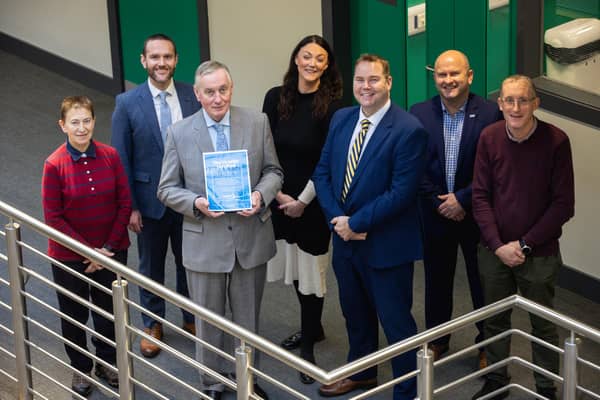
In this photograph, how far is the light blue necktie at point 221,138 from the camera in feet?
18.3

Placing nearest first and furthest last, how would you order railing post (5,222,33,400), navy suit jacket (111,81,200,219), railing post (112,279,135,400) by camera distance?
railing post (112,279,135,400) → railing post (5,222,33,400) → navy suit jacket (111,81,200,219)

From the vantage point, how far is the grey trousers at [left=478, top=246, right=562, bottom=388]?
5.59m

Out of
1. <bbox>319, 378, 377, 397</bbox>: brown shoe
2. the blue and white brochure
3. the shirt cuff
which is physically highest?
the blue and white brochure

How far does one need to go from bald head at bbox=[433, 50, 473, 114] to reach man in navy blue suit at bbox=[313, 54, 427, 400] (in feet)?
1.11

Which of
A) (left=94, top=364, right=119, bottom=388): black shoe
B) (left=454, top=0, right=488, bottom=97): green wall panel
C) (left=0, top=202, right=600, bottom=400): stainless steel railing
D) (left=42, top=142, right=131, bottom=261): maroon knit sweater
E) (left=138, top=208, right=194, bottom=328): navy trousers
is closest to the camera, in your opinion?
(left=0, top=202, right=600, bottom=400): stainless steel railing

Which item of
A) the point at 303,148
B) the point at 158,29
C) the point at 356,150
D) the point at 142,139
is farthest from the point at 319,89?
the point at 158,29

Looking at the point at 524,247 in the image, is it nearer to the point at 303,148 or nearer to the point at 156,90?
the point at 303,148

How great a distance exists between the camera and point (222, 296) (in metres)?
5.73

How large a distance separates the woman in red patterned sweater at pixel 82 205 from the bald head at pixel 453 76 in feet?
5.20

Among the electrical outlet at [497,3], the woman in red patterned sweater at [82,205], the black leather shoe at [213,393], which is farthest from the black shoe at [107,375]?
the electrical outlet at [497,3]

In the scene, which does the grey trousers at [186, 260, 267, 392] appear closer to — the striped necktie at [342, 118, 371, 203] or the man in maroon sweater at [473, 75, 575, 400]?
the striped necktie at [342, 118, 371, 203]

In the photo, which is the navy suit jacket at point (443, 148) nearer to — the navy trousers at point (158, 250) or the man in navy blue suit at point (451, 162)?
the man in navy blue suit at point (451, 162)

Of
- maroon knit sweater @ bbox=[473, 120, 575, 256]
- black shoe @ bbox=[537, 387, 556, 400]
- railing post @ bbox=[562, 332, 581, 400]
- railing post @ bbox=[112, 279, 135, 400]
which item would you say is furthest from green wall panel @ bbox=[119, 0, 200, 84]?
railing post @ bbox=[562, 332, 581, 400]

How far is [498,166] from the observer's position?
5551 millimetres
